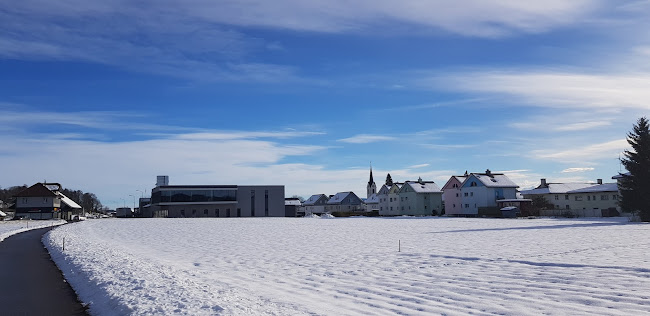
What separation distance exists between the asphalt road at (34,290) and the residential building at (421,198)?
291 ft

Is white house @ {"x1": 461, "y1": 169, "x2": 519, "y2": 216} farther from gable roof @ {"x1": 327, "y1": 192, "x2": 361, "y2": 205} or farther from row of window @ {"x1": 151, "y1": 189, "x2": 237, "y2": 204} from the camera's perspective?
gable roof @ {"x1": 327, "y1": 192, "x2": 361, "y2": 205}

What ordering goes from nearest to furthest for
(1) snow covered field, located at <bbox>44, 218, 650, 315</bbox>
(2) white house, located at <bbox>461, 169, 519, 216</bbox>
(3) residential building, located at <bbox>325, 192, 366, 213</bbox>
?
(1) snow covered field, located at <bbox>44, 218, 650, 315</bbox>, (2) white house, located at <bbox>461, 169, 519, 216</bbox>, (3) residential building, located at <bbox>325, 192, 366, 213</bbox>

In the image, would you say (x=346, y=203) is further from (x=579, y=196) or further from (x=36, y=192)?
(x=36, y=192)

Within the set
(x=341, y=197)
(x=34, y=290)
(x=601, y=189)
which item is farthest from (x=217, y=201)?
(x=34, y=290)

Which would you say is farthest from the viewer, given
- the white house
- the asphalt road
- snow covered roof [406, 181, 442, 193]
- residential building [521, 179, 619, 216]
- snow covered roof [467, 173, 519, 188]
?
snow covered roof [406, 181, 442, 193]

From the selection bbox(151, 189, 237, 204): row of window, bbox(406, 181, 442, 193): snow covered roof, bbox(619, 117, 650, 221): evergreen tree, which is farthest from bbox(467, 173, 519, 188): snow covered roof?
bbox(151, 189, 237, 204): row of window

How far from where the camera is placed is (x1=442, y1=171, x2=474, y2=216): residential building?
9696 centimetres

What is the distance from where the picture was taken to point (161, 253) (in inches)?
989

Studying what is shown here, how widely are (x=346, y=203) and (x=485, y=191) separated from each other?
66.0 meters

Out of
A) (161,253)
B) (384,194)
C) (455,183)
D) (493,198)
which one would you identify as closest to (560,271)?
(161,253)

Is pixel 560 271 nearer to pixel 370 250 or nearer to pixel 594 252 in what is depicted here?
pixel 594 252

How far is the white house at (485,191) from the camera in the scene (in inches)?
3551

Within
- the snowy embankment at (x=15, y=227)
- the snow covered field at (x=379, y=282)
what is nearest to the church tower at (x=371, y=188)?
the snowy embankment at (x=15, y=227)

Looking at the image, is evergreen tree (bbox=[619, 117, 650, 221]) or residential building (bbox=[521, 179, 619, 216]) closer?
evergreen tree (bbox=[619, 117, 650, 221])
